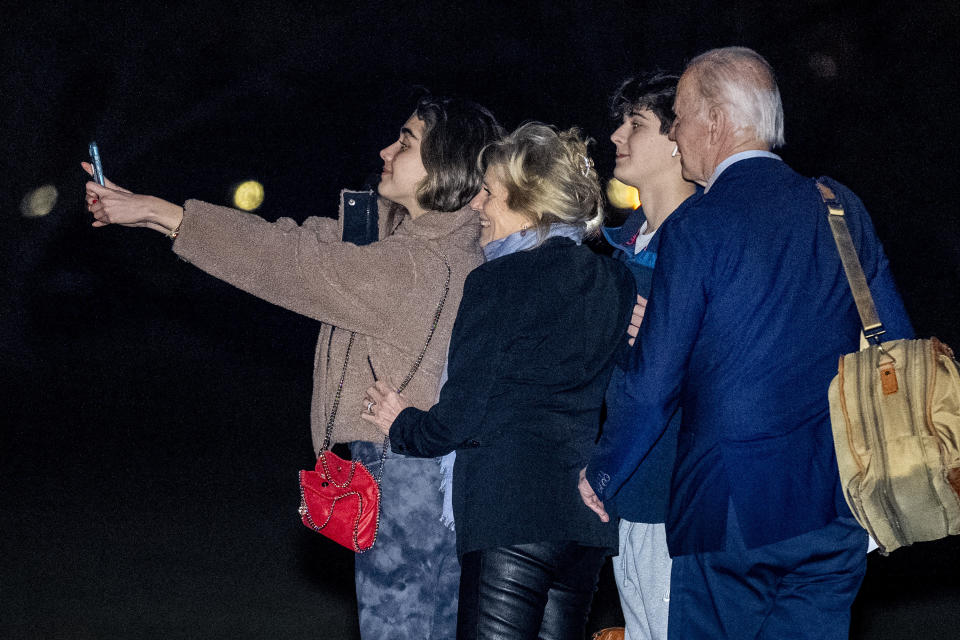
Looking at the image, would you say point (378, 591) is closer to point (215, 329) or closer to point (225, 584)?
point (225, 584)

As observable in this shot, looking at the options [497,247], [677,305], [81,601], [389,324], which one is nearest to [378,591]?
[389,324]

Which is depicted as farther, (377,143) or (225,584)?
(377,143)

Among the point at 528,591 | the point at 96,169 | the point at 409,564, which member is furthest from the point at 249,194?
the point at 528,591

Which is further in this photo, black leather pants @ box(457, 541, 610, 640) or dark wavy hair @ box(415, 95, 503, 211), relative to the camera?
dark wavy hair @ box(415, 95, 503, 211)

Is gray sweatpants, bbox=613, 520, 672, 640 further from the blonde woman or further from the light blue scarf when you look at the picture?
the light blue scarf

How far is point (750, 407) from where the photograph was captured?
5.40 feet

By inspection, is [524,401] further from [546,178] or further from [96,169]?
[96,169]

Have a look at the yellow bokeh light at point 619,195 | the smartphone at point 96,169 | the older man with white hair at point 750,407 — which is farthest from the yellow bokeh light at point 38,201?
the older man with white hair at point 750,407

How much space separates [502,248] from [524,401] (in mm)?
348

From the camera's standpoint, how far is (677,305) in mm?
1688

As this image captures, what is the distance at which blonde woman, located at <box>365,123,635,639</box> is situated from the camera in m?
1.77

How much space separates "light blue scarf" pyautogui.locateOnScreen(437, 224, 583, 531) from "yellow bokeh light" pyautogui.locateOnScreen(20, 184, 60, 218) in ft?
15.3

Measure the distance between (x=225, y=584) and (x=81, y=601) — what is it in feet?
1.81

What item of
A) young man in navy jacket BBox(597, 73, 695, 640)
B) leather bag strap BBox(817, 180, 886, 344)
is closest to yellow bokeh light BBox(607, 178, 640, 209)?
young man in navy jacket BBox(597, 73, 695, 640)
